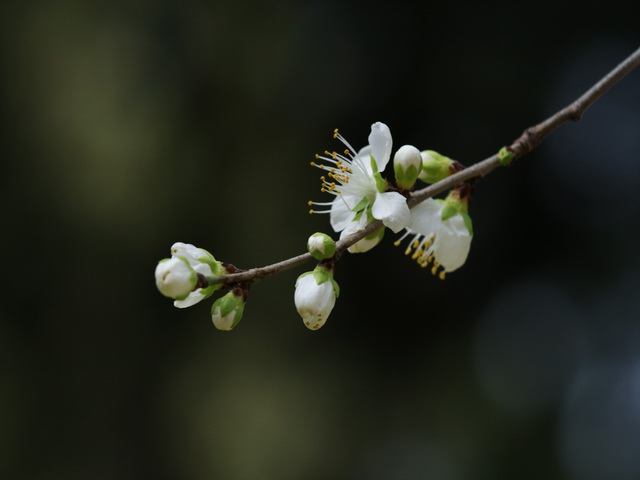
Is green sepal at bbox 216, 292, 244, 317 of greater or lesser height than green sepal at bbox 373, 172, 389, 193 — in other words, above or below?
below

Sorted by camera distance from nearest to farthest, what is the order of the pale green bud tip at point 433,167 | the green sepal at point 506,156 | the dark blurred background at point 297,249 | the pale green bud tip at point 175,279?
the pale green bud tip at point 175,279, the green sepal at point 506,156, the pale green bud tip at point 433,167, the dark blurred background at point 297,249

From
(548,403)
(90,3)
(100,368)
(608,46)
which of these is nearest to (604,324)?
(548,403)

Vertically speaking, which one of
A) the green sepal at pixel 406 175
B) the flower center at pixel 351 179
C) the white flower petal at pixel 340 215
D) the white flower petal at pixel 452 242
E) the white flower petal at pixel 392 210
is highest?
the flower center at pixel 351 179

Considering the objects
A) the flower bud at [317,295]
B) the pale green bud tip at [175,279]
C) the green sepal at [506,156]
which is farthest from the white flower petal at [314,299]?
the green sepal at [506,156]

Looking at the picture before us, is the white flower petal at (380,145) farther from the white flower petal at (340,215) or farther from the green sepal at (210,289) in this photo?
the green sepal at (210,289)

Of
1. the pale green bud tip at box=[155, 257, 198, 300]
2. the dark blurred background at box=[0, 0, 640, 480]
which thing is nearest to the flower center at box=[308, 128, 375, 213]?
the pale green bud tip at box=[155, 257, 198, 300]

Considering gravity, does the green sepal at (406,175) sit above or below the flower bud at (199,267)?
below

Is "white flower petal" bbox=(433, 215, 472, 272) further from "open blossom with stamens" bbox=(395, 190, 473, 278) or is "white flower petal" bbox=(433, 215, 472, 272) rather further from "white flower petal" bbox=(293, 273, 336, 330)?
"white flower petal" bbox=(293, 273, 336, 330)
